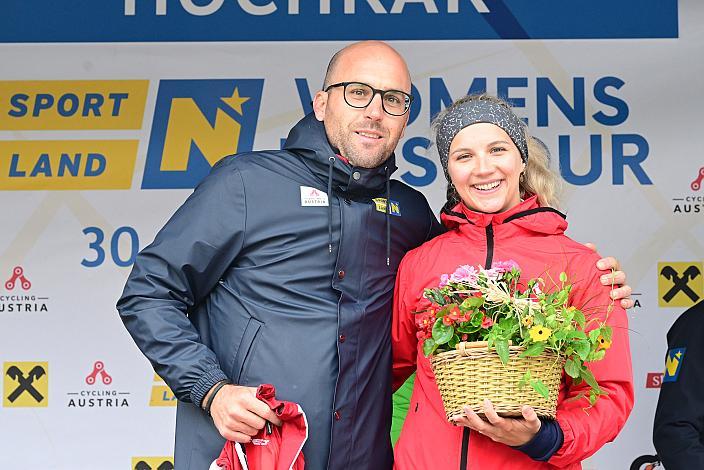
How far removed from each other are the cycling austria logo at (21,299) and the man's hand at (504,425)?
8.00 feet

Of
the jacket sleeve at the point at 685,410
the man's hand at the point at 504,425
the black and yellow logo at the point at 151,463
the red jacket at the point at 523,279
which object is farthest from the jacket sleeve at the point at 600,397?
the black and yellow logo at the point at 151,463

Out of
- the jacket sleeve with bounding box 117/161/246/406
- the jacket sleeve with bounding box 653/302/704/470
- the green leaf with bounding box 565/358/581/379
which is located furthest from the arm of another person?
the jacket sleeve with bounding box 653/302/704/470

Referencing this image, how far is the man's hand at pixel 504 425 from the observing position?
2.09 metres

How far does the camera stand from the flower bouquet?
6.70ft

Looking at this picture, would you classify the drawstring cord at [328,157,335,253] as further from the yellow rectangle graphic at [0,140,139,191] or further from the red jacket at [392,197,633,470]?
the yellow rectangle graphic at [0,140,139,191]

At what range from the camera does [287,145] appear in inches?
106

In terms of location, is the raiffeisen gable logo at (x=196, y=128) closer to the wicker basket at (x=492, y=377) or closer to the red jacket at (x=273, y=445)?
the red jacket at (x=273, y=445)

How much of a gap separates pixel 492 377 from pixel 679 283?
7.48 feet

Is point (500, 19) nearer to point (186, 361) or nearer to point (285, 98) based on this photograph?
point (285, 98)

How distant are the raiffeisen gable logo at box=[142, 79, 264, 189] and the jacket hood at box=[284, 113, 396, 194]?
1546 millimetres

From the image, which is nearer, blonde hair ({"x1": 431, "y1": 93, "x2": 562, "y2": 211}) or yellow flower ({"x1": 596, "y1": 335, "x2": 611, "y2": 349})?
yellow flower ({"x1": 596, "y1": 335, "x2": 611, "y2": 349})

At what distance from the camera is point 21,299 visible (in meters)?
4.14

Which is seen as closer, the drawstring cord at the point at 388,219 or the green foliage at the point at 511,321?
the green foliage at the point at 511,321

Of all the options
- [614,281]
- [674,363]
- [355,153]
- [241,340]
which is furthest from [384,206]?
[674,363]
